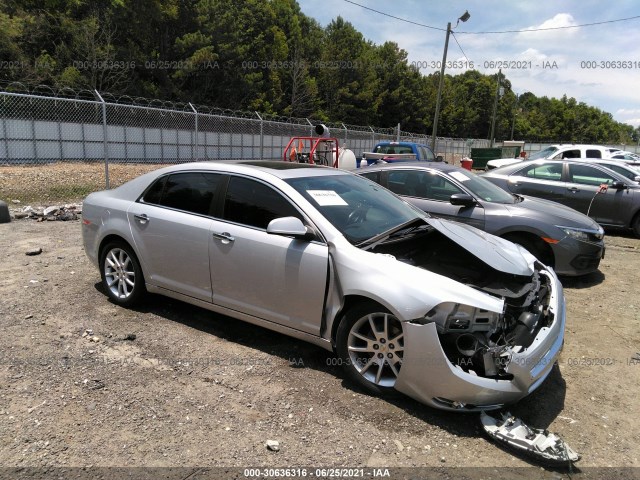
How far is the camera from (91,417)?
2.90 metres

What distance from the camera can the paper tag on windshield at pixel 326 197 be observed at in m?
3.66

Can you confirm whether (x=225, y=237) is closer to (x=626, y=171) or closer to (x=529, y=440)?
(x=529, y=440)

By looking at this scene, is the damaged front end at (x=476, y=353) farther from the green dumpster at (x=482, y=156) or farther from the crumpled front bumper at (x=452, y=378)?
the green dumpster at (x=482, y=156)

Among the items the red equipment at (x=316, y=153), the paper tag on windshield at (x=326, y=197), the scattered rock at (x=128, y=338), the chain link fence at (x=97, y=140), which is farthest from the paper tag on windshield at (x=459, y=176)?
the chain link fence at (x=97, y=140)

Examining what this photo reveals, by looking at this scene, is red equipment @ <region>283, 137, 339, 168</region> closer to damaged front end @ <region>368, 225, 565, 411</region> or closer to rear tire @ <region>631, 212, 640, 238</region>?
rear tire @ <region>631, 212, 640, 238</region>

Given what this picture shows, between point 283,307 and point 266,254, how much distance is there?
1.40ft

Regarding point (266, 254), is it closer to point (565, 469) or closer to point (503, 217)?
point (565, 469)

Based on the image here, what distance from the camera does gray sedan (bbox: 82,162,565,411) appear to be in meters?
2.84

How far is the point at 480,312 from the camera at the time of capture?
2840 millimetres

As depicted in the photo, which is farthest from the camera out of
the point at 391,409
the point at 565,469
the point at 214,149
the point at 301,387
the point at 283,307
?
the point at 214,149

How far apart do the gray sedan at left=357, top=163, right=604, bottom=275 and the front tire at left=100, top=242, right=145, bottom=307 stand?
376 cm

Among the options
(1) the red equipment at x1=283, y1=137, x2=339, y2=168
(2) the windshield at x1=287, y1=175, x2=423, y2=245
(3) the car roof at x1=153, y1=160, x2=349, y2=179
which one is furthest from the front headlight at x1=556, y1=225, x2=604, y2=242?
(1) the red equipment at x1=283, y1=137, x2=339, y2=168

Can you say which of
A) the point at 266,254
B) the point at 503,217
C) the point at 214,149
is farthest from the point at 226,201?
the point at 214,149

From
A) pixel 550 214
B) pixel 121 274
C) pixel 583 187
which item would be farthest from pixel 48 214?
pixel 583 187
